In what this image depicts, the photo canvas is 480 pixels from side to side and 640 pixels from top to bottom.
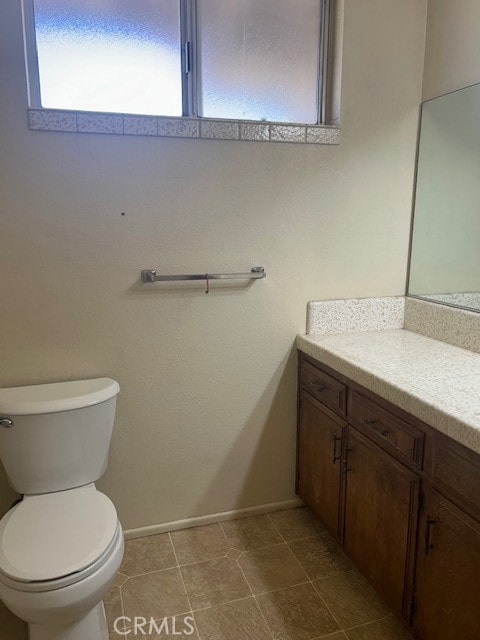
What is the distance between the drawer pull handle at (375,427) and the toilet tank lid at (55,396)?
3.07 ft

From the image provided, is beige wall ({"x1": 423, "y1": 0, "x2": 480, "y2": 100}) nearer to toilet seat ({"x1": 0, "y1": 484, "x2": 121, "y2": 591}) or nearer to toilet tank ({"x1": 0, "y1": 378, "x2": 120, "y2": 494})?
toilet tank ({"x1": 0, "y1": 378, "x2": 120, "y2": 494})

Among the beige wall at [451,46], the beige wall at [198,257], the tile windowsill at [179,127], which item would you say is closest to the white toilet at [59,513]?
the beige wall at [198,257]

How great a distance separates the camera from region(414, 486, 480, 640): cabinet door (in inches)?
46.1

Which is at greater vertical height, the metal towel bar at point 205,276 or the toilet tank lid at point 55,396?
the metal towel bar at point 205,276

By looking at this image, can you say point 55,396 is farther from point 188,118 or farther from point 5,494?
point 188,118

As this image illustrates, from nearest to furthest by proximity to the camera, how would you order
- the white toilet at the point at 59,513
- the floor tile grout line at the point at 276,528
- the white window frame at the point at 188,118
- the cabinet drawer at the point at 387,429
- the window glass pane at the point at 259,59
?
the white toilet at the point at 59,513 < the cabinet drawer at the point at 387,429 < the white window frame at the point at 188,118 < the window glass pane at the point at 259,59 < the floor tile grout line at the point at 276,528

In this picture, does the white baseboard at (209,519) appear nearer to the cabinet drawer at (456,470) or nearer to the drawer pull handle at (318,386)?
the drawer pull handle at (318,386)

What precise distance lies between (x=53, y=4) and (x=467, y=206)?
184cm

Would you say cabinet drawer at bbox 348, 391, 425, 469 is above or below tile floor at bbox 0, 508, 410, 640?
above

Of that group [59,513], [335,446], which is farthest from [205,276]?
[59,513]

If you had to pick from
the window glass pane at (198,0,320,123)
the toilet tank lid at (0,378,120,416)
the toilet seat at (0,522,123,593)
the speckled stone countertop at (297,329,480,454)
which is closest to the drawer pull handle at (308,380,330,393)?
the speckled stone countertop at (297,329,480,454)

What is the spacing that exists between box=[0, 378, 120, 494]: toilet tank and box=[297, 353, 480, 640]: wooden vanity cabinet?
0.90m

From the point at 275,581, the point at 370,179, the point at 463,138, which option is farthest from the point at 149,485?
the point at 463,138

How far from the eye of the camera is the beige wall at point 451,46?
1.82 metres
